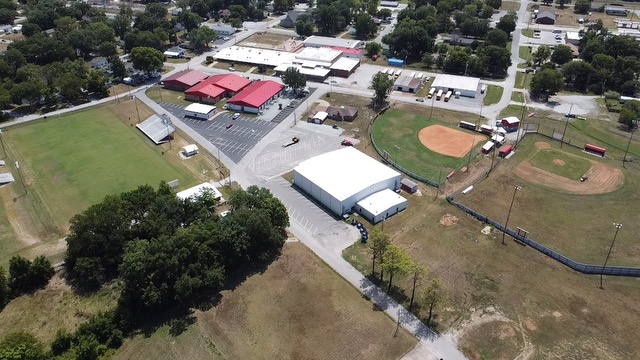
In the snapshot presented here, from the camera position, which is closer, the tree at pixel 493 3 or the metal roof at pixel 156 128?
the metal roof at pixel 156 128

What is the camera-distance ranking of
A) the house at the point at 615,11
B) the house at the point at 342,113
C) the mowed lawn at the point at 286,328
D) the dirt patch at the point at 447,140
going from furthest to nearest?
the house at the point at 615,11 → the house at the point at 342,113 → the dirt patch at the point at 447,140 → the mowed lawn at the point at 286,328

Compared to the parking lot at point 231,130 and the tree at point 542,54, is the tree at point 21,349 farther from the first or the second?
the tree at point 542,54

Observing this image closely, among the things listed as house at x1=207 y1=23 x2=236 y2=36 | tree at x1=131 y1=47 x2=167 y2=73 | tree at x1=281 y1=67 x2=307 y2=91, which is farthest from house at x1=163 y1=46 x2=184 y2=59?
tree at x1=281 y1=67 x2=307 y2=91

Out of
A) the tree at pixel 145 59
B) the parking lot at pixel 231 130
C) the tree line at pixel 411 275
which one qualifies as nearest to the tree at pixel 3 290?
the parking lot at pixel 231 130

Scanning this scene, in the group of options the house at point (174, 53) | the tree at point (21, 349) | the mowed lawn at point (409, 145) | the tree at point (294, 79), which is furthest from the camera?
the house at point (174, 53)

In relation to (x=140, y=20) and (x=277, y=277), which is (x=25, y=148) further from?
(x=140, y=20)

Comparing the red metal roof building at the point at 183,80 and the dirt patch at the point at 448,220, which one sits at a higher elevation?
the red metal roof building at the point at 183,80

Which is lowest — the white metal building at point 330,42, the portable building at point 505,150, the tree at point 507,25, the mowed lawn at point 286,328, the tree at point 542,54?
the mowed lawn at point 286,328

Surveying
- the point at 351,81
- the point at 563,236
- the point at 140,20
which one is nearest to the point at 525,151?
the point at 563,236
